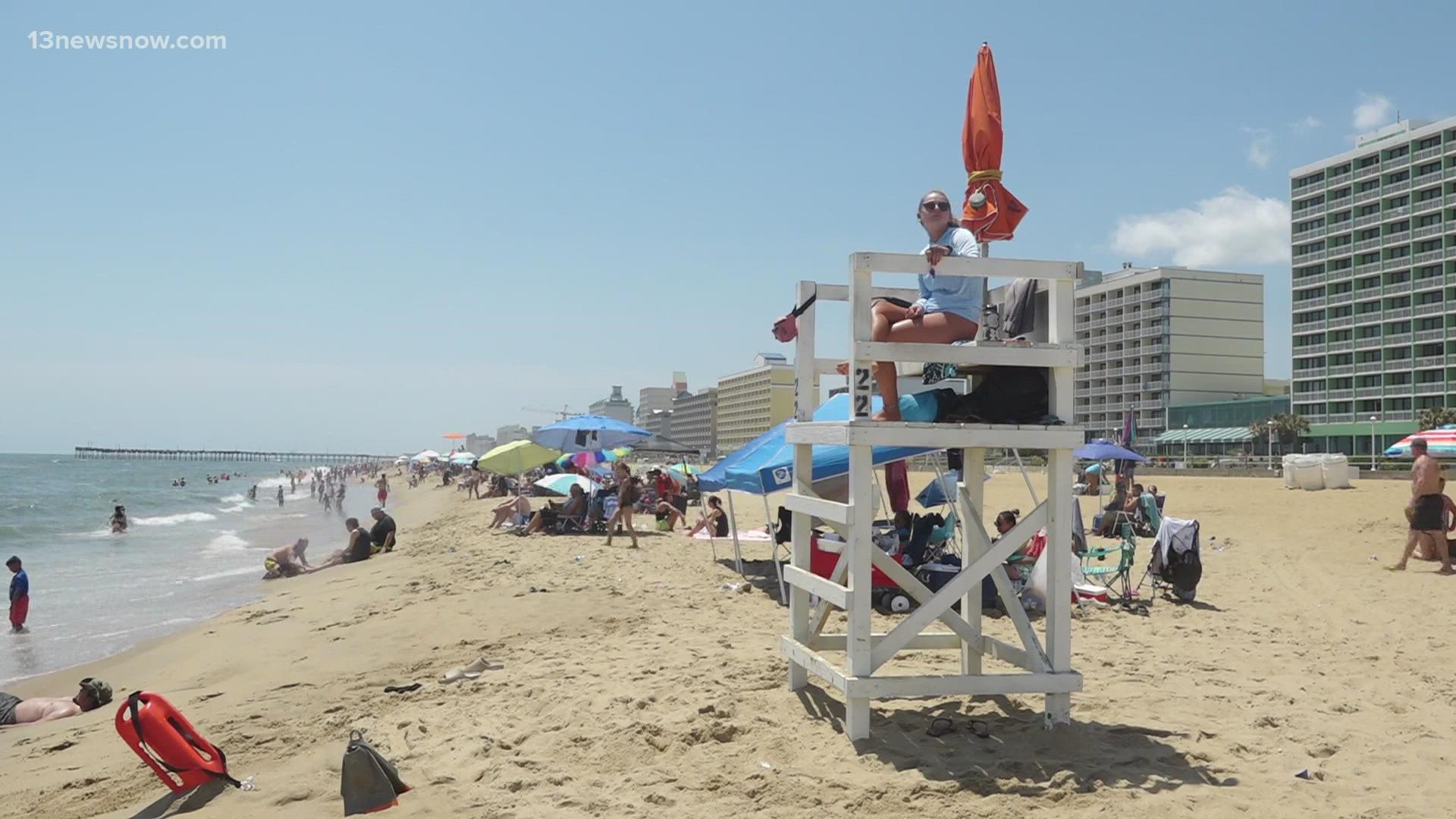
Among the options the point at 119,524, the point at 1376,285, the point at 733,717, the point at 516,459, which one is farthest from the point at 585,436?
the point at 1376,285

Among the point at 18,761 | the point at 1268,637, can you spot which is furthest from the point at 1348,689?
the point at 18,761

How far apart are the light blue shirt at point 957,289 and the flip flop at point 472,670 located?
390 cm

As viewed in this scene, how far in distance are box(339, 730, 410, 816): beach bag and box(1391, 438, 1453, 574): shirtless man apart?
36.5ft

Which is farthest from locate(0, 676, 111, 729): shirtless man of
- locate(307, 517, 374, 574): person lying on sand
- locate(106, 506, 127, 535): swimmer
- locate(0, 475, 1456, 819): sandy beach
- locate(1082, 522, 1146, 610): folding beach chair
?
locate(106, 506, 127, 535): swimmer

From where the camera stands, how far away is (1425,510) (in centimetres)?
1066

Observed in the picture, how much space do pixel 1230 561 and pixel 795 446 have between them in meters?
9.69

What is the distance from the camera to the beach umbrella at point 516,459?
73.6 ft

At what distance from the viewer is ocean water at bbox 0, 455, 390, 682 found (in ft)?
36.3

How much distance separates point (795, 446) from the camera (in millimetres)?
5035

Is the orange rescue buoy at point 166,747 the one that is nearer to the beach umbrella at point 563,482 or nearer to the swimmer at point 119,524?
the beach umbrella at point 563,482

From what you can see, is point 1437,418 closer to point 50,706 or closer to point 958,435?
point 958,435

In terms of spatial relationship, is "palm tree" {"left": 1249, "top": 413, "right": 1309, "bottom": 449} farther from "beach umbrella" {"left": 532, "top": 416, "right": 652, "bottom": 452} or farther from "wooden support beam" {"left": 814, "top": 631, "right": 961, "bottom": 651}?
"wooden support beam" {"left": 814, "top": 631, "right": 961, "bottom": 651}

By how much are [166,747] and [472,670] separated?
2052 millimetres

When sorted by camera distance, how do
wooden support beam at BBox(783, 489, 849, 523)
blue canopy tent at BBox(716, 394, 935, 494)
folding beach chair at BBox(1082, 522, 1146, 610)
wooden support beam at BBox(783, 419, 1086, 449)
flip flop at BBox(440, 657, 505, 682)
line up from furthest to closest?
folding beach chair at BBox(1082, 522, 1146, 610) < blue canopy tent at BBox(716, 394, 935, 494) < flip flop at BBox(440, 657, 505, 682) < wooden support beam at BBox(783, 489, 849, 523) < wooden support beam at BBox(783, 419, 1086, 449)
